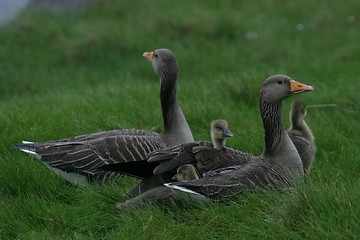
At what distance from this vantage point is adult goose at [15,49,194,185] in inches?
291

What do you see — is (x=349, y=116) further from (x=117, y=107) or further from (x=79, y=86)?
(x=79, y=86)

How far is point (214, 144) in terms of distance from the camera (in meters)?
6.97

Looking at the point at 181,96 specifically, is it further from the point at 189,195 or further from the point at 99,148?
the point at 189,195

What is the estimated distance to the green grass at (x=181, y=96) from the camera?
5.90 metres

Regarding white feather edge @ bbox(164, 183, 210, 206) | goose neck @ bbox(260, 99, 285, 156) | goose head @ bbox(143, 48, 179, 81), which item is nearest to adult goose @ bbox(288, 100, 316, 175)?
goose neck @ bbox(260, 99, 285, 156)

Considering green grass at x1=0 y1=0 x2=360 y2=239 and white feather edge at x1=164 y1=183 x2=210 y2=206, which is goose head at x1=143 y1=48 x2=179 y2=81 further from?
white feather edge at x1=164 y1=183 x2=210 y2=206

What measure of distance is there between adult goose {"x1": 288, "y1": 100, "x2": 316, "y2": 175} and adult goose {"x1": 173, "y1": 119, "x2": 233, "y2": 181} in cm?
86

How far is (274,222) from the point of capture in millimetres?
5586

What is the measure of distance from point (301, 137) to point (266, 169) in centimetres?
136

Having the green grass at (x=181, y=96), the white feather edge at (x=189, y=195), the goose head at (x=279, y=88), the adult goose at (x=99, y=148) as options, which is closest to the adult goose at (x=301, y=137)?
the green grass at (x=181, y=96)

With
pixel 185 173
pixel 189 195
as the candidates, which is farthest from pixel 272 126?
pixel 189 195

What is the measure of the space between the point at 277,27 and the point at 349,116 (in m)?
6.03

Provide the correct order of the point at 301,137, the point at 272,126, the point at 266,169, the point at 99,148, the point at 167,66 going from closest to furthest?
the point at 266,169
the point at 272,126
the point at 99,148
the point at 301,137
the point at 167,66

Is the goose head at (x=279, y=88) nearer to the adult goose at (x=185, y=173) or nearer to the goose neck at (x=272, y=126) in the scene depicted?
the goose neck at (x=272, y=126)
